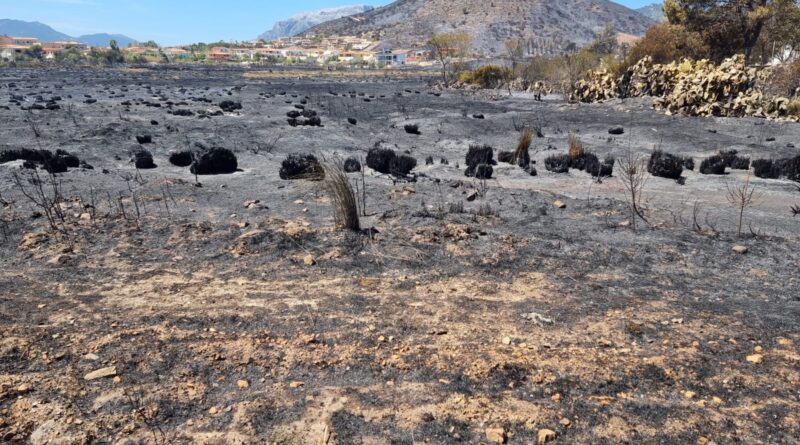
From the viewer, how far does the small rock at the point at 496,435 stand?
10.6 ft

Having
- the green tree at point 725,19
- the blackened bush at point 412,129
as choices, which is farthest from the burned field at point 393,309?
the green tree at point 725,19

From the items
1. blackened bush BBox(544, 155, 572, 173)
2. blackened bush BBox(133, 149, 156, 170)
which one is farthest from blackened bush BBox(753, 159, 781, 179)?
blackened bush BBox(133, 149, 156, 170)

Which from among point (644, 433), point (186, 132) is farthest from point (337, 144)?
point (644, 433)

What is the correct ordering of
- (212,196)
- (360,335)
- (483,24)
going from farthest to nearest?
(483,24) → (212,196) → (360,335)

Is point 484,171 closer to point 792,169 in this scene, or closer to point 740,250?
point 740,250

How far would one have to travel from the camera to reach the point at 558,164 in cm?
1288

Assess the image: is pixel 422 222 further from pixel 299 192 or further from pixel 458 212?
pixel 299 192

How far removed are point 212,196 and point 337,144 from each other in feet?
24.5

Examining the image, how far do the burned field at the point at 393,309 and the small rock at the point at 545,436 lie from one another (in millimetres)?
13

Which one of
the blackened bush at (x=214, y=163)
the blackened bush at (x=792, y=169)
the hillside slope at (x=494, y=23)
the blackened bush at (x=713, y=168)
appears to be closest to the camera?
the blackened bush at (x=214, y=163)

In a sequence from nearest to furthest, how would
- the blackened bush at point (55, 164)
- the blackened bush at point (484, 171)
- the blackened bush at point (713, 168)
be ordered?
the blackened bush at point (55, 164) < the blackened bush at point (484, 171) < the blackened bush at point (713, 168)

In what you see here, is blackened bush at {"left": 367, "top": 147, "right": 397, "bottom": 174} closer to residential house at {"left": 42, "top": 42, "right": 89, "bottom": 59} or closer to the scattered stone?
the scattered stone

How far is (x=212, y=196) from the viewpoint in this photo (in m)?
9.41

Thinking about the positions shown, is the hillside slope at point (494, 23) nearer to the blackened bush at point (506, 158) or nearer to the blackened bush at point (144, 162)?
the blackened bush at point (506, 158)
